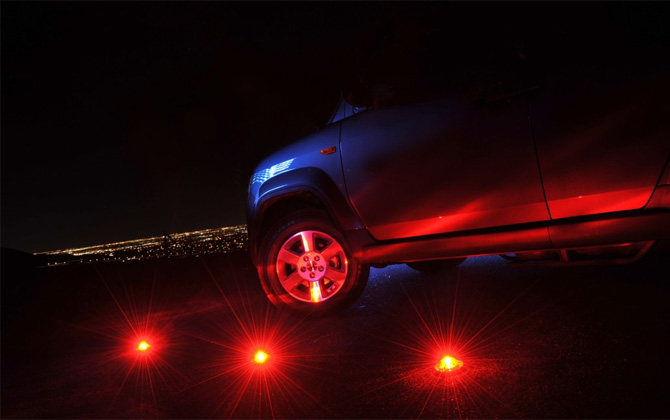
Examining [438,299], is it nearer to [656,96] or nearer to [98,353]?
[656,96]

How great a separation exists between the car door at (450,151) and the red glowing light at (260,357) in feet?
3.73

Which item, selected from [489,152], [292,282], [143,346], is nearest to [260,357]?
[292,282]

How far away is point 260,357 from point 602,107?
247 cm

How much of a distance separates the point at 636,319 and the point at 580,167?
916 mm

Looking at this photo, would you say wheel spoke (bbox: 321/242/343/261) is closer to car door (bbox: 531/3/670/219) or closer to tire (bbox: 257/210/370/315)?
tire (bbox: 257/210/370/315)

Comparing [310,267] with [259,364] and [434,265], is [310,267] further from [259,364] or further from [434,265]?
[434,265]

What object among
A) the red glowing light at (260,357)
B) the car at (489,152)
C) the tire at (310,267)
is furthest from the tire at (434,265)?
the red glowing light at (260,357)

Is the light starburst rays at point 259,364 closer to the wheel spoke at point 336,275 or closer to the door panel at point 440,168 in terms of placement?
the wheel spoke at point 336,275

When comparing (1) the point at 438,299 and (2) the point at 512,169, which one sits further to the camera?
(1) the point at 438,299

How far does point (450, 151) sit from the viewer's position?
221cm

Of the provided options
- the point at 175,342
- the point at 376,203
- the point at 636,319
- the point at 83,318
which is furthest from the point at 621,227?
the point at 83,318

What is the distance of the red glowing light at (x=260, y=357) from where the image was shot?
2307 millimetres

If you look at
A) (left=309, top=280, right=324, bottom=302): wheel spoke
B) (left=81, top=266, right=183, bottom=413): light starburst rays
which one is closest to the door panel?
(left=309, top=280, right=324, bottom=302): wheel spoke

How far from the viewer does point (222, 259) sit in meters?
8.15
